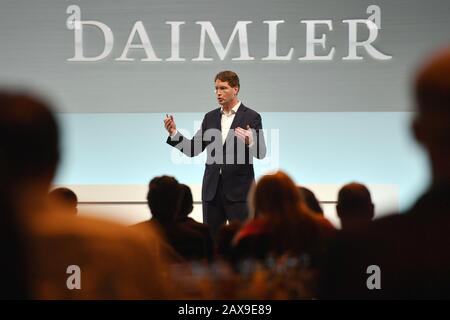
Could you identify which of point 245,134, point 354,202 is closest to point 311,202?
point 354,202

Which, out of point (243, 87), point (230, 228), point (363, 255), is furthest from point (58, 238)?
point (243, 87)

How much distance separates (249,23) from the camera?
575cm

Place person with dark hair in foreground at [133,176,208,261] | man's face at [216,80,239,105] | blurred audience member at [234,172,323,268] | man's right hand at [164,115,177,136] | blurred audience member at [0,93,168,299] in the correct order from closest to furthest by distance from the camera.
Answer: blurred audience member at [0,93,168,299] < blurred audience member at [234,172,323,268] < person with dark hair in foreground at [133,176,208,261] < man's right hand at [164,115,177,136] < man's face at [216,80,239,105]

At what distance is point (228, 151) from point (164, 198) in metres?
2.00

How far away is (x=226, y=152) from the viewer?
485 centimetres

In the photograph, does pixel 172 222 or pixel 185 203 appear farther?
pixel 185 203

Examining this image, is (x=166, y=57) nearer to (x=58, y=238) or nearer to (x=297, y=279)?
(x=297, y=279)

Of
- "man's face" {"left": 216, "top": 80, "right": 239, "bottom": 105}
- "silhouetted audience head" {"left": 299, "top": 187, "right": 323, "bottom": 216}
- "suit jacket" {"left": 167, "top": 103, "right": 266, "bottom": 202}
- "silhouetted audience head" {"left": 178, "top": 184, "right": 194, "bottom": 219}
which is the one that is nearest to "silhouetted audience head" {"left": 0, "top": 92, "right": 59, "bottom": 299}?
"silhouetted audience head" {"left": 178, "top": 184, "right": 194, "bottom": 219}

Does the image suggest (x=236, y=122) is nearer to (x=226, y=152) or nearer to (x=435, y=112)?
(x=226, y=152)

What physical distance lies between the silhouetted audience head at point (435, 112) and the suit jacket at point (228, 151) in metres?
3.31

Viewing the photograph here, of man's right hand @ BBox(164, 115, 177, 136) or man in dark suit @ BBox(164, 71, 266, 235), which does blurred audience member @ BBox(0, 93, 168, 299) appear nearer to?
man's right hand @ BBox(164, 115, 177, 136)

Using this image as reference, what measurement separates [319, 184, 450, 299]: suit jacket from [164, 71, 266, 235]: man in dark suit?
10.4ft

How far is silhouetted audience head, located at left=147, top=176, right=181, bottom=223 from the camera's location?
2.84m

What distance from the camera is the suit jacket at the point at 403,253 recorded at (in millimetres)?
1411
